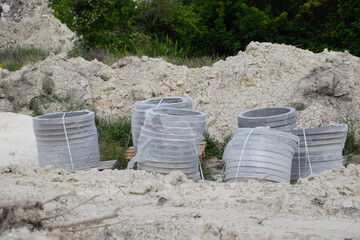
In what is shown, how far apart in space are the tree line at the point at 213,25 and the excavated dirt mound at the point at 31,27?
23.0 inches

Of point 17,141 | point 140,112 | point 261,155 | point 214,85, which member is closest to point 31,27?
point 214,85

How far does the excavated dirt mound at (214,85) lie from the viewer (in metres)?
8.72

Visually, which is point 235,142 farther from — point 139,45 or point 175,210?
point 139,45

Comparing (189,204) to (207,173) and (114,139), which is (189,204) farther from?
(114,139)

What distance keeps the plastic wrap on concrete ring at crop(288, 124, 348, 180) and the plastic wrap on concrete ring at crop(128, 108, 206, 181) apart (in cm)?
121

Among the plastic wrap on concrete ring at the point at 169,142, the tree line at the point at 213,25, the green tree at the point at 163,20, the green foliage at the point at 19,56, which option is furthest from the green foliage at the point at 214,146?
the green tree at the point at 163,20

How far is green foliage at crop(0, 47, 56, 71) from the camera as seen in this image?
507 inches

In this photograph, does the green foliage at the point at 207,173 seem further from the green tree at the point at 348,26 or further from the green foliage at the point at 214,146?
the green tree at the point at 348,26

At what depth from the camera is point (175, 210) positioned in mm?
4297

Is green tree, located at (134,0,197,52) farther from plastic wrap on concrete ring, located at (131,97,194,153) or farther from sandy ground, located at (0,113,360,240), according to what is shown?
sandy ground, located at (0,113,360,240)

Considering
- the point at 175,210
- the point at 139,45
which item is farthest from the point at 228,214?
the point at 139,45

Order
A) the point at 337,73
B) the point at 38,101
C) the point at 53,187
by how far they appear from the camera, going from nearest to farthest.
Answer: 1. the point at 53,187
2. the point at 337,73
3. the point at 38,101

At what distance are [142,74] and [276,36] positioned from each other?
8.39m

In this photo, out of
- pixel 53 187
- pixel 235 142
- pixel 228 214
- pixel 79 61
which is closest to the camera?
pixel 228 214
